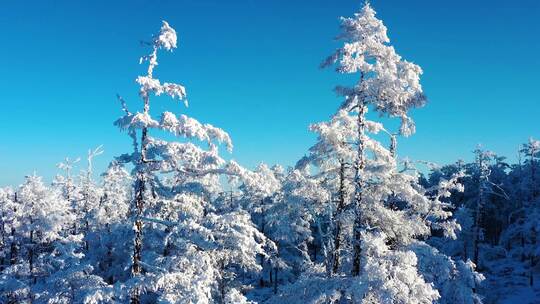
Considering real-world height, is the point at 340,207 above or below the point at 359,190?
below

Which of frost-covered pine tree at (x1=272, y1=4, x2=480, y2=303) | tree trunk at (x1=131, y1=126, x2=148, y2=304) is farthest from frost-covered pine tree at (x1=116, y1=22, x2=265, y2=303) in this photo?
frost-covered pine tree at (x1=272, y1=4, x2=480, y2=303)

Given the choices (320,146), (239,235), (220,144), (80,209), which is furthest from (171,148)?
(80,209)

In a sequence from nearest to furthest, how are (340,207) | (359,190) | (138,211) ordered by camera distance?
(138,211) < (359,190) < (340,207)

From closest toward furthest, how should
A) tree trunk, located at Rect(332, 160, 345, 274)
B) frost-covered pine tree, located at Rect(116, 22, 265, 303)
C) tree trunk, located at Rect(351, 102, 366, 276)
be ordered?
frost-covered pine tree, located at Rect(116, 22, 265, 303), tree trunk, located at Rect(351, 102, 366, 276), tree trunk, located at Rect(332, 160, 345, 274)

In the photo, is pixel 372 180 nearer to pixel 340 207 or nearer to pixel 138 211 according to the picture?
pixel 340 207

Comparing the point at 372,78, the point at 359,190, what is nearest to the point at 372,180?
the point at 359,190

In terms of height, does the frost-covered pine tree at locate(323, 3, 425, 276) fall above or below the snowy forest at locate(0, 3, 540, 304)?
above

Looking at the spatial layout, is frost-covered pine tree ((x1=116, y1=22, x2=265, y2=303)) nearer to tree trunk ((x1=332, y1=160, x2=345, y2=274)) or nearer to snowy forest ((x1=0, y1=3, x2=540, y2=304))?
snowy forest ((x1=0, y1=3, x2=540, y2=304))

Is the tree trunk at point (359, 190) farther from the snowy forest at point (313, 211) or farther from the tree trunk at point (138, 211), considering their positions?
the tree trunk at point (138, 211)

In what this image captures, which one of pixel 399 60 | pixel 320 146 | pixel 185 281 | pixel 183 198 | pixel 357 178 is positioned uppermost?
pixel 399 60

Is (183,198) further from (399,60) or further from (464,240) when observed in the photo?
(464,240)

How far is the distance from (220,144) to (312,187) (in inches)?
227

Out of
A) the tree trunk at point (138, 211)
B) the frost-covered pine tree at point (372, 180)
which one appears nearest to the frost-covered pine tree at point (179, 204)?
the tree trunk at point (138, 211)

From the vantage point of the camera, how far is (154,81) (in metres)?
13.3
